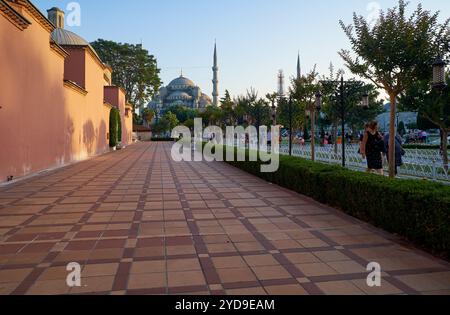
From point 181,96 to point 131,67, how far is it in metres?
64.3

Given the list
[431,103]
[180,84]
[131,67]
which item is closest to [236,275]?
[431,103]

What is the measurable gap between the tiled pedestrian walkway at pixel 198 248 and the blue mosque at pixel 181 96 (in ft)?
345

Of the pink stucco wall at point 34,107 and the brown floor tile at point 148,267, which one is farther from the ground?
the pink stucco wall at point 34,107

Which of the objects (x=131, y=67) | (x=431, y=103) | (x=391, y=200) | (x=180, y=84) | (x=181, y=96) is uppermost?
(x=180, y=84)

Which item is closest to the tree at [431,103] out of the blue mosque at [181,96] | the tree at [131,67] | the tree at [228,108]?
the tree at [228,108]

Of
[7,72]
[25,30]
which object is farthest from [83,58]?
[7,72]

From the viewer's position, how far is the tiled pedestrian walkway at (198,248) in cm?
378

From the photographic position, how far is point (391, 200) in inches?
218

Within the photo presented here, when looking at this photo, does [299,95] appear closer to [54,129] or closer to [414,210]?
[54,129]

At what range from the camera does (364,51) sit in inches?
348

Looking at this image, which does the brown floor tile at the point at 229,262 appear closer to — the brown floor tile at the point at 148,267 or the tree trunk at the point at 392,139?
the brown floor tile at the point at 148,267

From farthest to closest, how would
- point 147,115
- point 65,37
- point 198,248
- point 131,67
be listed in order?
point 147,115 < point 131,67 < point 65,37 < point 198,248

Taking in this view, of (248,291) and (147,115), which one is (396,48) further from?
(147,115)

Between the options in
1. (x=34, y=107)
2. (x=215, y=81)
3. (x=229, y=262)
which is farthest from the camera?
(x=215, y=81)
